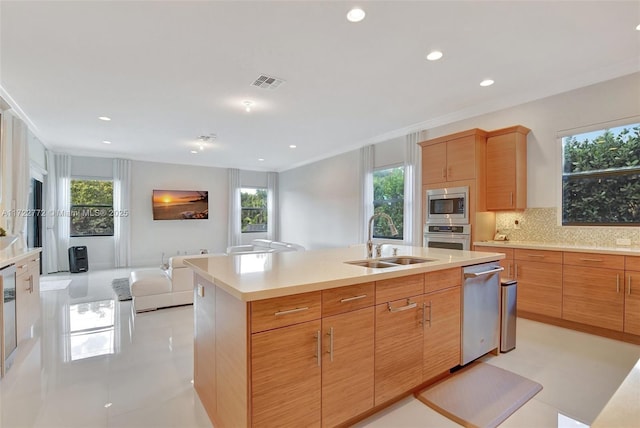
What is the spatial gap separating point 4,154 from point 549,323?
7.52 meters

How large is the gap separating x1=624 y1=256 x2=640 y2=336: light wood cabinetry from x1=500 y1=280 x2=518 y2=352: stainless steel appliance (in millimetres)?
1169

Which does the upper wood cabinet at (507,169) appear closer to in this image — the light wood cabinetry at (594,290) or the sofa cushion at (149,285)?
the light wood cabinetry at (594,290)

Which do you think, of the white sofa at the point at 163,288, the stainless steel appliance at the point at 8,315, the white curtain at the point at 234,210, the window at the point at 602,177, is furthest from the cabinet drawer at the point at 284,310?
the white curtain at the point at 234,210

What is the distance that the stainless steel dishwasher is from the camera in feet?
7.85

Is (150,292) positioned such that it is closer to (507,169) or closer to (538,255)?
(538,255)

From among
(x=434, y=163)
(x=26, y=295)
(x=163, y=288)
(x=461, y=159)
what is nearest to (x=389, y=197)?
(x=434, y=163)

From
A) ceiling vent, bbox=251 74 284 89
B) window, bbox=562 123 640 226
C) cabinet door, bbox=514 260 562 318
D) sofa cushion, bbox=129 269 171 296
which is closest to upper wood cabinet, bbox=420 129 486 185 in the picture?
window, bbox=562 123 640 226

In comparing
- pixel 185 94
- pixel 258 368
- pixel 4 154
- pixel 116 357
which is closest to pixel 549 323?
pixel 258 368

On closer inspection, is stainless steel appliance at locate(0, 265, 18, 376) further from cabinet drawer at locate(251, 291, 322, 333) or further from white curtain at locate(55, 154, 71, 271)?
white curtain at locate(55, 154, 71, 271)

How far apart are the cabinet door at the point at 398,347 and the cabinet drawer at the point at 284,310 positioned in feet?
1.57

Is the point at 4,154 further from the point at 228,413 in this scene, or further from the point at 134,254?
the point at 228,413

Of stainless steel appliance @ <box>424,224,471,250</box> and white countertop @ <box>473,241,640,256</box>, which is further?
stainless steel appliance @ <box>424,224,471,250</box>

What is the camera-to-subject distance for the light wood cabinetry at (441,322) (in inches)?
83.0

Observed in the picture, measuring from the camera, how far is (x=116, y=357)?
2.72 m
